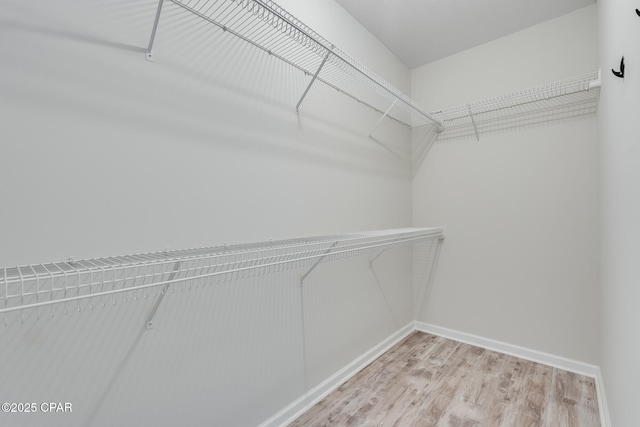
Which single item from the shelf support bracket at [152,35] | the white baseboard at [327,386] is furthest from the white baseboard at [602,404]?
the shelf support bracket at [152,35]

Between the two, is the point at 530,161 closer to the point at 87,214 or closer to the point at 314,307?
the point at 314,307

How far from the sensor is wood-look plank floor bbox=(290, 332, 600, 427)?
1476mm

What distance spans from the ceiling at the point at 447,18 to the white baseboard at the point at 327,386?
228 cm

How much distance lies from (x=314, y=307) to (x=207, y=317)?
0.64 m

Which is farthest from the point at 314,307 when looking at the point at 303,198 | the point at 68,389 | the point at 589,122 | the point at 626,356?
the point at 589,122

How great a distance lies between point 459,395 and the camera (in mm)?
1655

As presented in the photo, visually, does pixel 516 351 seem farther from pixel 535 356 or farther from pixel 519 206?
pixel 519 206

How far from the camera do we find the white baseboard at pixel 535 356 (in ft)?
5.11

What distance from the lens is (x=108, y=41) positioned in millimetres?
926

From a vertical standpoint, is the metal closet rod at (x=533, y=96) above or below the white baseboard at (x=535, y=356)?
above

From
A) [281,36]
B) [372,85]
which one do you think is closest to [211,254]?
[281,36]

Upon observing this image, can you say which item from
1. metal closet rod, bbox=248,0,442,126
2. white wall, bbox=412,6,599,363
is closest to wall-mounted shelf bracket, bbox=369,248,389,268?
white wall, bbox=412,6,599,363

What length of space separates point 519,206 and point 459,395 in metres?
1.32

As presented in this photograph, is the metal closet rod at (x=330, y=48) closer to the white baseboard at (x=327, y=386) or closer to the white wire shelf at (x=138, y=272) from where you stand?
the white wire shelf at (x=138, y=272)
